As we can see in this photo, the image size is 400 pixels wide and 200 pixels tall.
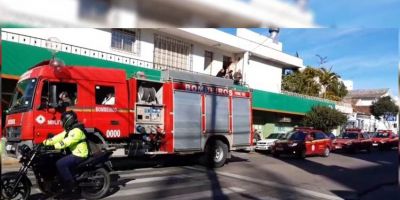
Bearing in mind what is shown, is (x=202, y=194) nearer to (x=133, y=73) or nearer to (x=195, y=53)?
(x=133, y=73)

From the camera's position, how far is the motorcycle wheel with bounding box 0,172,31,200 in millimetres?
6785

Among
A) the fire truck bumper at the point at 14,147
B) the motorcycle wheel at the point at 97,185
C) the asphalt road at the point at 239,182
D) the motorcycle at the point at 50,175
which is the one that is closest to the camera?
the motorcycle at the point at 50,175

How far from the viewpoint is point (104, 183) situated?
805 cm

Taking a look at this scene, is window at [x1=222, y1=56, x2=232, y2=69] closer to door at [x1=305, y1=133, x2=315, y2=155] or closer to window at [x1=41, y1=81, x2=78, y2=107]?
door at [x1=305, y1=133, x2=315, y2=155]

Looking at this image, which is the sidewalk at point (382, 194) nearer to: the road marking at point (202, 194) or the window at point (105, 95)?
the road marking at point (202, 194)

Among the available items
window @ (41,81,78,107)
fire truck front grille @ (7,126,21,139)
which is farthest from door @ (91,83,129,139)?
fire truck front grille @ (7,126,21,139)

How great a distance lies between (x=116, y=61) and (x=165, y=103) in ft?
20.5

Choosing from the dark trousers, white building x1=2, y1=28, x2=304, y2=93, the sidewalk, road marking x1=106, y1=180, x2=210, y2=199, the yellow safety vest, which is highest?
white building x1=2, y1=28, x2=304, y2=93

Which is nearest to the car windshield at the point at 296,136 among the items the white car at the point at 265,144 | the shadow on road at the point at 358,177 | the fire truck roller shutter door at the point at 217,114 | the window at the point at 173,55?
the white car at the point at 265,144

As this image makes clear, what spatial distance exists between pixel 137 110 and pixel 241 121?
14.5ft

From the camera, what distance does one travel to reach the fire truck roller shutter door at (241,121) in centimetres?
1509

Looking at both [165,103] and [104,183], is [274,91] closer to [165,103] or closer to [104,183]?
[165,103]

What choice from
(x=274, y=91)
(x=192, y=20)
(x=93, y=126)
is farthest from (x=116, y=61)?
(x=192, y=20)

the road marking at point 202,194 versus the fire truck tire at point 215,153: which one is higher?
the fire truck tire at point 215,153
